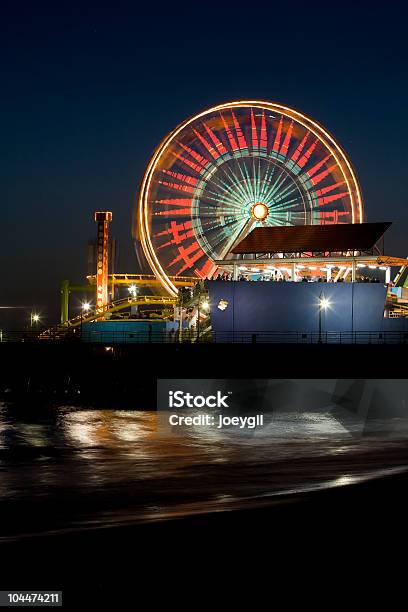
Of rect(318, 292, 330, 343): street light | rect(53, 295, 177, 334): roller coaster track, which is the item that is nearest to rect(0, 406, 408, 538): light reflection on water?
rect(318, 292, 330, 343): street light

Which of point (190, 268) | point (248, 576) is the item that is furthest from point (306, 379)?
point (248, 576)

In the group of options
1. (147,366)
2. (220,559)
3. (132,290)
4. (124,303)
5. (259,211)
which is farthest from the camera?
(132,290)

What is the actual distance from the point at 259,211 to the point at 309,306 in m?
8.75

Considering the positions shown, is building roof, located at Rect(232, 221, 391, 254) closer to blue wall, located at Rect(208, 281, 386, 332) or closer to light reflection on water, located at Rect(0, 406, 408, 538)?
blue wall, located at Rect(208, 281, 386, 332)

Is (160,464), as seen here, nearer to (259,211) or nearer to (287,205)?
(259,211)

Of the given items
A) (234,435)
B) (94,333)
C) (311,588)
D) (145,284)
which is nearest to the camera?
(311,588)

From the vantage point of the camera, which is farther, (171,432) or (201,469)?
(171,432)

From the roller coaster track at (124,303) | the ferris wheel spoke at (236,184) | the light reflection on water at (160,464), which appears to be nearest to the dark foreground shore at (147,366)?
the light reflection on water at (160,464)

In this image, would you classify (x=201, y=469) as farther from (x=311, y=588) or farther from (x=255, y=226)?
(x=255, y=226)

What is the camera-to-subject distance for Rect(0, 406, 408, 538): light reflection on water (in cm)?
1296

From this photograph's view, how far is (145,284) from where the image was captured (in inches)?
2446

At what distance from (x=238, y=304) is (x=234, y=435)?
17.0m

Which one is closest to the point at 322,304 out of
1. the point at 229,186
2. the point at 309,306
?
the point at 309,306

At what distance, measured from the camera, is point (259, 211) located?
46.8m
